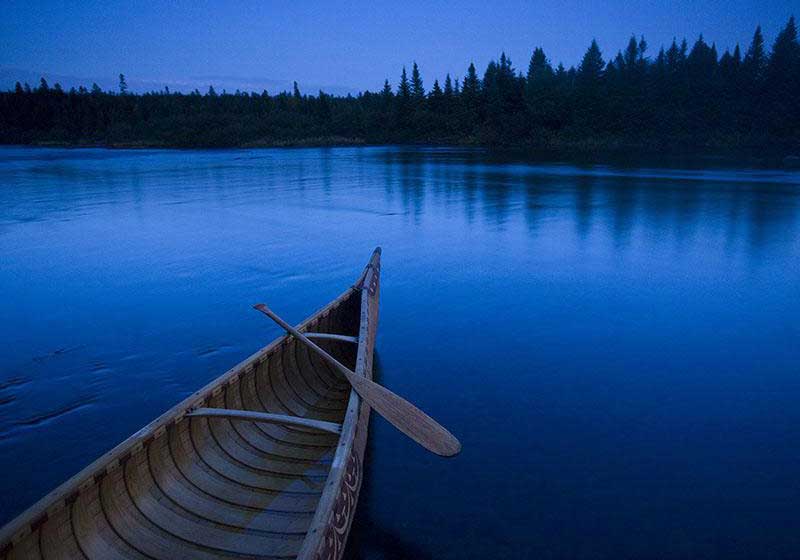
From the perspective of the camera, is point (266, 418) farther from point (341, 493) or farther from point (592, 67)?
point (592, 67)

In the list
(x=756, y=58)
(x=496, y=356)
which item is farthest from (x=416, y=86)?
(x=496, y=356)

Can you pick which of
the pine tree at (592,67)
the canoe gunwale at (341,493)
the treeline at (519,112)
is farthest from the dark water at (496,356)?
the pine tree at (592,67)

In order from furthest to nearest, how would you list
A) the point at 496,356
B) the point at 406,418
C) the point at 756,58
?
the point at 756,58
the point at 496,356
the point at 406,418

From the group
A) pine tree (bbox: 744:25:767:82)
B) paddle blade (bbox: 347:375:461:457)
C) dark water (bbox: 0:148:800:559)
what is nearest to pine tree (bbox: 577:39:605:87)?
pine tree (bbox: 744:25:767:82)

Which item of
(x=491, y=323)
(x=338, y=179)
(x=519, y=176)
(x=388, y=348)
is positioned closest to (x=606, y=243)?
(x=491, y=323)

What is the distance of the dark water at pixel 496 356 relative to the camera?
5.34m

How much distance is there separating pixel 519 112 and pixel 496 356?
91408 mm

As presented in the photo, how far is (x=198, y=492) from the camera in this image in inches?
174

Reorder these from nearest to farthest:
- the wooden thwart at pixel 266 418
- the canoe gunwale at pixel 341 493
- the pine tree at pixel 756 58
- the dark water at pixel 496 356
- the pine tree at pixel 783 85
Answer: the canoe gunwale at pixel 341 493, the wooden thwart at pixel 266 418, the dark water at pixel 496 356, the pine tree at pixel 783 85, the pine tree at pixel 756 58

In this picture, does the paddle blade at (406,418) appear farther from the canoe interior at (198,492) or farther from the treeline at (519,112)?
the treeline at (519,112)

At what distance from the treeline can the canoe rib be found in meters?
83.3

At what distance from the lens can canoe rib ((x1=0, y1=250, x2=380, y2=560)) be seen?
3451 millimetres

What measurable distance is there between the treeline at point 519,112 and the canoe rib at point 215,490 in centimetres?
8329

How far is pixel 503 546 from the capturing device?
4.93m
